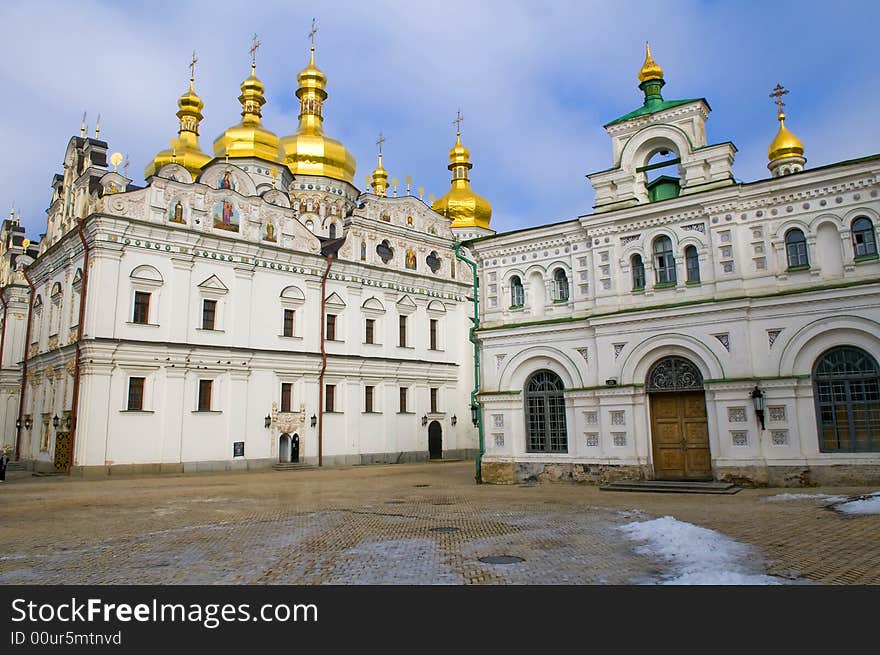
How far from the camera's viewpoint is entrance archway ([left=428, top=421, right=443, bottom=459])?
3884cm

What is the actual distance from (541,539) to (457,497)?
290 inches

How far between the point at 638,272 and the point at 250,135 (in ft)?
101

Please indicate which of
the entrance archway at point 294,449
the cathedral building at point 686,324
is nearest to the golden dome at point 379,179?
the entrance archway at point 294,449

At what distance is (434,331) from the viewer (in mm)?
40062

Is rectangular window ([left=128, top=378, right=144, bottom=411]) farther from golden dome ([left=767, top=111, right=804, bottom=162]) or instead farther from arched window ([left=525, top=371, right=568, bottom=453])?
golden dome ([left=767, top=111, right=804, bottom=162])

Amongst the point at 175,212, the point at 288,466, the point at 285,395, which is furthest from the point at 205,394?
the point at 175,212

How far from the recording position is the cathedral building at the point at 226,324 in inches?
1094

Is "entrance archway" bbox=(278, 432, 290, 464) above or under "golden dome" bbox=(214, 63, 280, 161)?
under

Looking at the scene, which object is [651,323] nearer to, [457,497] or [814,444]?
[814,444]

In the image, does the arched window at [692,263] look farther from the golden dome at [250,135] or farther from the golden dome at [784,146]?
the golden dome at [250,135]

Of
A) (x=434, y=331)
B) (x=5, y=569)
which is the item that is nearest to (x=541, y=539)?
(x=5, y=569)

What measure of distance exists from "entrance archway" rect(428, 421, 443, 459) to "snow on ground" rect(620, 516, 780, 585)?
1094 inches

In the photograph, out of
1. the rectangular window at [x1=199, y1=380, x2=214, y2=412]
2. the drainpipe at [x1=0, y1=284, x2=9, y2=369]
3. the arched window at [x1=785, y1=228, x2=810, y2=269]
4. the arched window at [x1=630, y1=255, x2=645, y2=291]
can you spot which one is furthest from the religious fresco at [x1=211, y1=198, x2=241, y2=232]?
the arched window at [x1=785, y1=228, x2=810, y2=269]

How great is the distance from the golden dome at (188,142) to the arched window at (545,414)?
3102 centimetres
